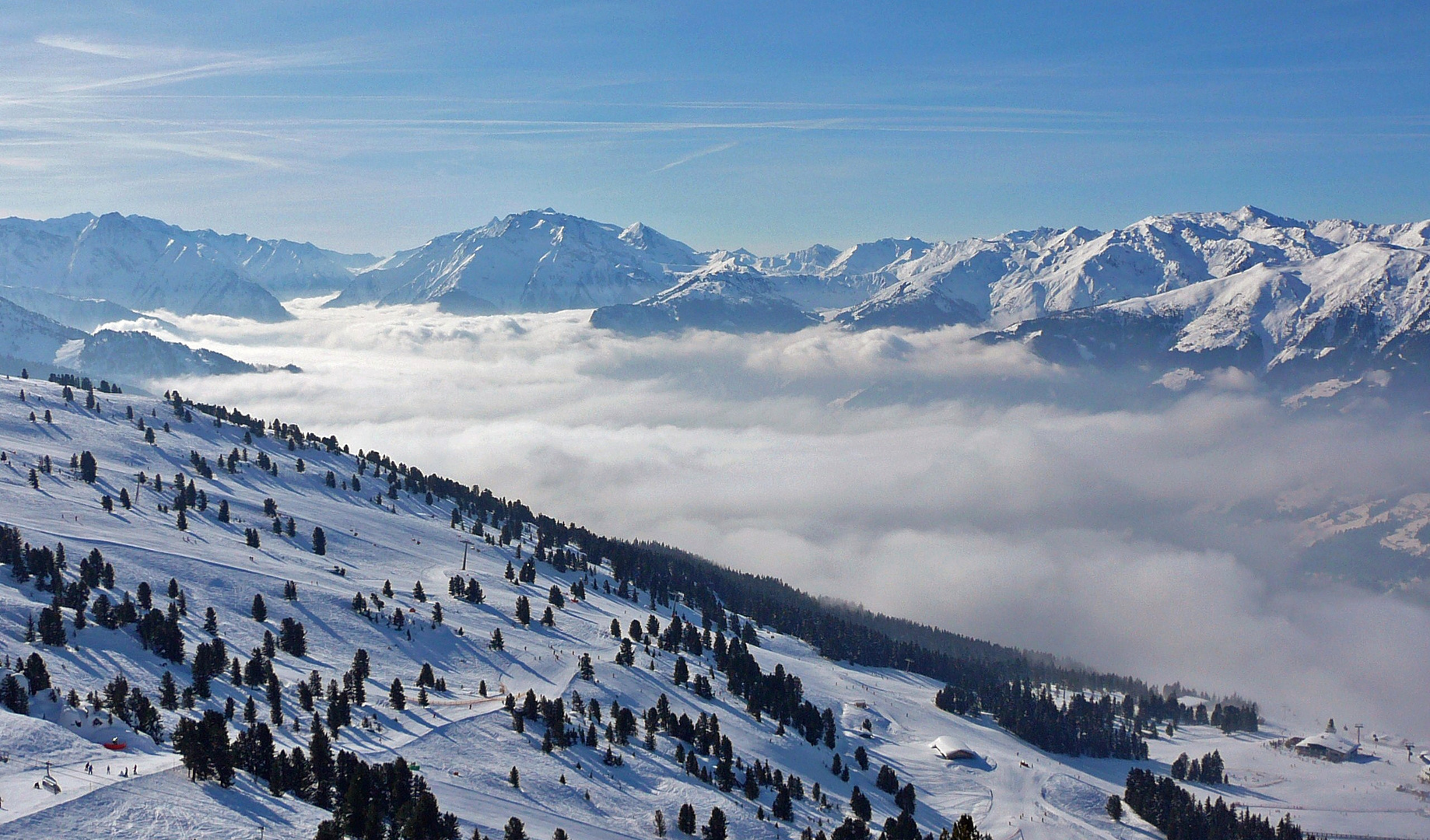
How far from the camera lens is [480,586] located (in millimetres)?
197375

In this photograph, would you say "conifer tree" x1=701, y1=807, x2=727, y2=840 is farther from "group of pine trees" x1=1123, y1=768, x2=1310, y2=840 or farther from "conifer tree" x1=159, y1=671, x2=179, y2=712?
"group of pine trees" x1=1123, y1=768, x2=1310, y2=840

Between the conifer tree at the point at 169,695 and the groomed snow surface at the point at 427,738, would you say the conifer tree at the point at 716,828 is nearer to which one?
the groomed snow surface at the point at 427,738

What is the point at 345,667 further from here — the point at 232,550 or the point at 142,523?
the point at 142,523

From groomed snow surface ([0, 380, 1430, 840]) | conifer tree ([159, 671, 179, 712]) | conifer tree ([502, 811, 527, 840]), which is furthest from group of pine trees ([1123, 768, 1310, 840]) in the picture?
conifer tree ([159, 671, 179, 712])

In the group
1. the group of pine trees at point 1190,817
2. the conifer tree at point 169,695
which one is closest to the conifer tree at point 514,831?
the conifer tree at point 169,695

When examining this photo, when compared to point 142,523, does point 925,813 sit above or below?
below

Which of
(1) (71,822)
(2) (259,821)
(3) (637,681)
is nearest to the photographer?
(1) (71,822)

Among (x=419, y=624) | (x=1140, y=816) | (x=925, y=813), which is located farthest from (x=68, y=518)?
(x=1140, y=816)

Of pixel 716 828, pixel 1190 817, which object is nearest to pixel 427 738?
pixel 716 828

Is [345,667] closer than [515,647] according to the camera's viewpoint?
Yes

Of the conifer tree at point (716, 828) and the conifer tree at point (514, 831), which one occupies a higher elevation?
the conifer tree at point (514, 831)

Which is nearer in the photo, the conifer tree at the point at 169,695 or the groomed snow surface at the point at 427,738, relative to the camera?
the groomed snow surface at the point at 427,738

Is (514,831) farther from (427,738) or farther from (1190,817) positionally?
(1190,817)

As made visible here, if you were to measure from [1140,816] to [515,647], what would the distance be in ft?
398
